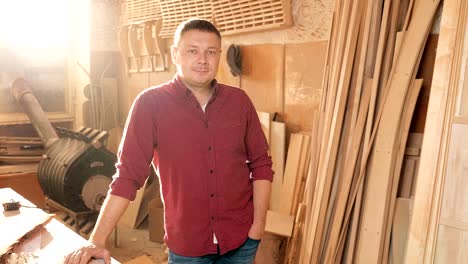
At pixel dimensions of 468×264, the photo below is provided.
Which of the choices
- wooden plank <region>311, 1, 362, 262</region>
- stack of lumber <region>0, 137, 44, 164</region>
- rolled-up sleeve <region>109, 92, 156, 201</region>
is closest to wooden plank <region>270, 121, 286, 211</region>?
wooden plank <region>311, 1, 362, 262</region>

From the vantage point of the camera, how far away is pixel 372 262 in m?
1.94

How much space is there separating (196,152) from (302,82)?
130 cm

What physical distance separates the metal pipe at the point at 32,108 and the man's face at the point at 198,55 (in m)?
3.47

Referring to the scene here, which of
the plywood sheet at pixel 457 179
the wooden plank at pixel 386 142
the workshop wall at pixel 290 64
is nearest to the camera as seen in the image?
the plywood sheet at pixel 457 179

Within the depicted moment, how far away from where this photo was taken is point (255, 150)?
178cm

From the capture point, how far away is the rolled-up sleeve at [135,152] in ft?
4.83

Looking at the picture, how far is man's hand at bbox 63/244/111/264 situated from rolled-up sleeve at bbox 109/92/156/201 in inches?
8.8

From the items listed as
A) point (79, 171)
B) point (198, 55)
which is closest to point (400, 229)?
point (198, 55)

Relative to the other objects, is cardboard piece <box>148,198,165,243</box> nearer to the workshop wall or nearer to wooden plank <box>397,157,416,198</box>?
the workshop wall

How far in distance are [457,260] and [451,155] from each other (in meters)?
0.41

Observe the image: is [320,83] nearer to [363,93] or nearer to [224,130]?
[363,93]

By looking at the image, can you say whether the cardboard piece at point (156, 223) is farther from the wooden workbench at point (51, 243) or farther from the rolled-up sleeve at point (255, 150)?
the rolled-up sleeve at point (255, 150)

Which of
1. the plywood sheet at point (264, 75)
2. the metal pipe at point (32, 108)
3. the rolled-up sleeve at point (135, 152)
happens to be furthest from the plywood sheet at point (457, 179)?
the metal pipe at point (32, 108)

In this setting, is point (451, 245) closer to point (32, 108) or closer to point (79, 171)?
point (79, 171)
